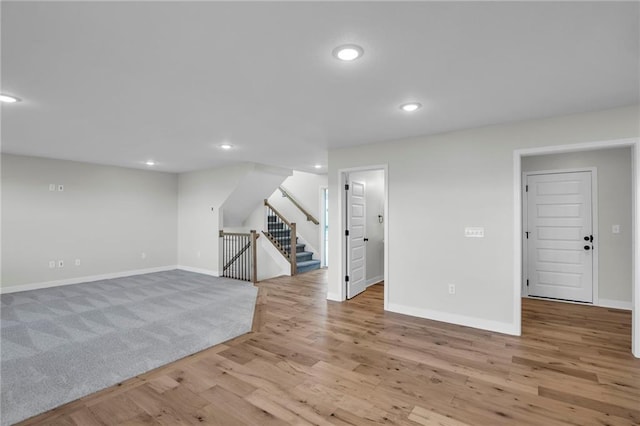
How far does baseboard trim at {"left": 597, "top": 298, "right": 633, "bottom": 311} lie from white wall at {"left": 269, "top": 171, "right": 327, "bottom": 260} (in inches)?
226

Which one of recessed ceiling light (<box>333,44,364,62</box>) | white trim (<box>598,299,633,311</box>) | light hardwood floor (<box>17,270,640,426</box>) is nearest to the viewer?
recessed ceiling light (<box>333,44,364,62</box>)

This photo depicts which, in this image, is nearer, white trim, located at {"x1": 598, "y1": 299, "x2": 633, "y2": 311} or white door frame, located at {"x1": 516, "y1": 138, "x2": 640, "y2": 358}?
white door frame, located at {"x1": 516, "y1": 138, "x2": 640, "y2": 358}

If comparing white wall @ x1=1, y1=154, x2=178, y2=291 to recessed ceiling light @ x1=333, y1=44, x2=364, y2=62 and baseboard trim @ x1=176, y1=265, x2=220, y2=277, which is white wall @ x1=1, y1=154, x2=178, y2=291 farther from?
recessed ceiling light @ x1=333, y1=44, x2=364, y2=62

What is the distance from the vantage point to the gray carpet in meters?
2.50

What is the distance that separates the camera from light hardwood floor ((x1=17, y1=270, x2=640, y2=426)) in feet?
6.89

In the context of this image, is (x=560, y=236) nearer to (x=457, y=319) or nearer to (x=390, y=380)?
(x=457, y=319)

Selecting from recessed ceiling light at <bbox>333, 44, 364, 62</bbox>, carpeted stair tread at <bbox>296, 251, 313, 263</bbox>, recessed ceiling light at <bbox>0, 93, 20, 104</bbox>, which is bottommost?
carpeted stair tread at <bbox>296, 251, 313, 263</bbox>

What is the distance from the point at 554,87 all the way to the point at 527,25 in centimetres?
113

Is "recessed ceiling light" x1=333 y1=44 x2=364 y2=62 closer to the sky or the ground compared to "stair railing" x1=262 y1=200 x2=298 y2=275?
closer to the sky

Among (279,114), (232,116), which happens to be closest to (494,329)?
(279,114)

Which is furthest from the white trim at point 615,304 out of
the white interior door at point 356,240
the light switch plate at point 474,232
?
the white interior door at point 356,240

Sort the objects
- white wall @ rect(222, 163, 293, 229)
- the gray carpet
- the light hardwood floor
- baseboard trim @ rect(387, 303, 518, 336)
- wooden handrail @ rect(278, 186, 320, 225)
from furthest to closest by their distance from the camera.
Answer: wooden handrail @ rect(278, 186, 320, 225) → white wall @ rect(222, 163, 293, 229) → baseboard trim @ rect(387, 303, 518, 336) → the gray carpet → the light hardwood floor

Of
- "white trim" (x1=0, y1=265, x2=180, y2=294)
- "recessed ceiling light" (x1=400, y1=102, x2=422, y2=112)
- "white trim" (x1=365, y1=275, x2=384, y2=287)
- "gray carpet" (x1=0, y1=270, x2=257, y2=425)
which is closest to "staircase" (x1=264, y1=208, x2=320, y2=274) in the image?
"gray carpet" (x1=0, y1=270, x2=257, y2=425)

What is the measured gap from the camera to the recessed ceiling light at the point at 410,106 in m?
2.95
